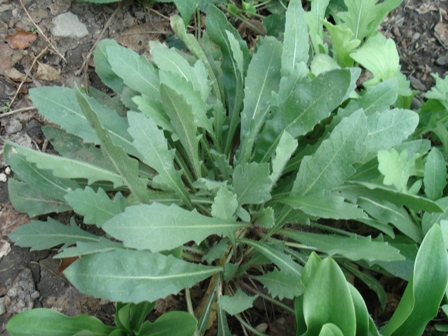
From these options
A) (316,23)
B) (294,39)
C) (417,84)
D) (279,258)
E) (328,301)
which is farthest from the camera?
(417,84)

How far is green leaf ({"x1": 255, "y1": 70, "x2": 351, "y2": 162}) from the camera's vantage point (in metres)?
1.35

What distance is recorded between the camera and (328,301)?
3.59ft

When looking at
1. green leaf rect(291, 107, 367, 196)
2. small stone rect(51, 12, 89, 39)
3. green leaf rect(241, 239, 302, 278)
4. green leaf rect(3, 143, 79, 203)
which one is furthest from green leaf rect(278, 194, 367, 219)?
small stone rect(51, 12, 89, 39)

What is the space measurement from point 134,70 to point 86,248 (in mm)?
616

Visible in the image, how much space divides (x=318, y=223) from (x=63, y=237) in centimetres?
86

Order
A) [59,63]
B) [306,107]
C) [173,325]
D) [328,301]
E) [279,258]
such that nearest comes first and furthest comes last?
[328,301]
[173,325]
[279,258]
[306,107]
[59,63]

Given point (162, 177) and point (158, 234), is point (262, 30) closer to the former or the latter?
point (162, 177)

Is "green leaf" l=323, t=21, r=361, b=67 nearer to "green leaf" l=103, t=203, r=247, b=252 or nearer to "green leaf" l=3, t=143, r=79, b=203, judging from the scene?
"green leaf" l=103, t=203, r=247, b=252

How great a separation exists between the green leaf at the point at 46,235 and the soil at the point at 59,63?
10 cm

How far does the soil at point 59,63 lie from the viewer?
1.42 metres

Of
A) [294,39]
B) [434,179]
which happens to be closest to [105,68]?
[294,39]

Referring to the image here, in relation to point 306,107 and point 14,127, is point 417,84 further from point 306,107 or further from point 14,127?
point 14,127

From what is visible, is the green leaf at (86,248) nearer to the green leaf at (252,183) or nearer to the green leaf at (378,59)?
the green leaf at (252,183)

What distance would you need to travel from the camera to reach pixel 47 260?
145 cm
